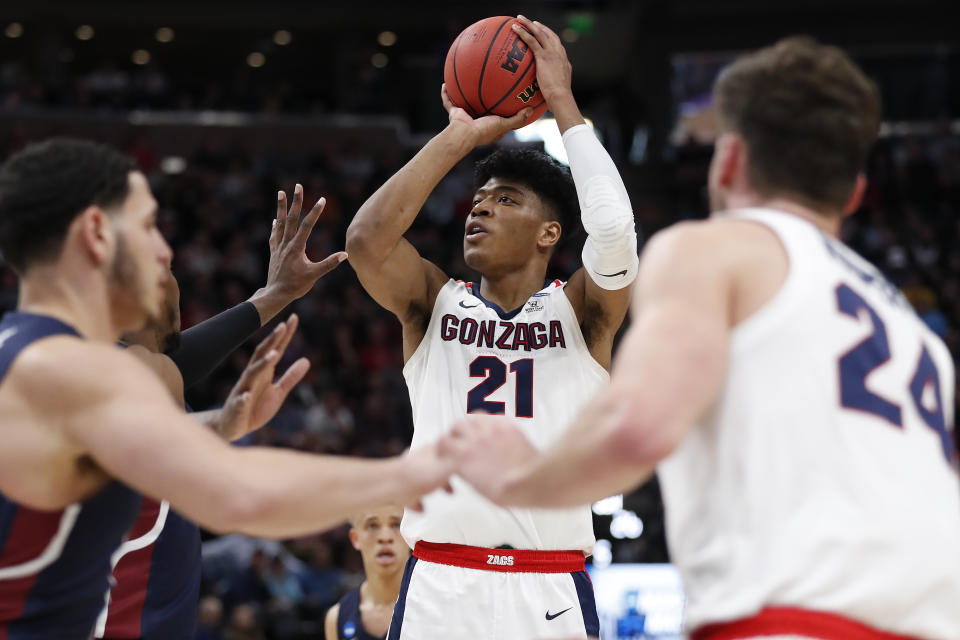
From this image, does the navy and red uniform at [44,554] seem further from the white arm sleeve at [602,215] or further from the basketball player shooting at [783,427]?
the white arm sleeve at [602,215]

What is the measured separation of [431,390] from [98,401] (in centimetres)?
208

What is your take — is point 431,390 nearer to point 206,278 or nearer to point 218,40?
point 206,278

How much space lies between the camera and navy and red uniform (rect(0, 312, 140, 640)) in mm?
2682

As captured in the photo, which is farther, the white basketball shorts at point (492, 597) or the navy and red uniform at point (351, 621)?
the navy and red uniform at point (351, 621)

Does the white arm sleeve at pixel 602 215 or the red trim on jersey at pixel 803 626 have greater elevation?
the white arm sleeve at pixel 602 215

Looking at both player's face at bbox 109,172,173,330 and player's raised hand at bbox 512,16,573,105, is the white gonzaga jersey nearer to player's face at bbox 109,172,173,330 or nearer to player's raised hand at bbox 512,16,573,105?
player's raised hand at bbox 512,16,573,105

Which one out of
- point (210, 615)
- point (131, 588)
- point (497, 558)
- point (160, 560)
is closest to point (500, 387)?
point (497, 558)

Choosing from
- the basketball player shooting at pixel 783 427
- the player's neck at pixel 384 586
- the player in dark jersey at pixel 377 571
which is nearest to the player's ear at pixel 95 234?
the basketball player shooting at pixel 783 427

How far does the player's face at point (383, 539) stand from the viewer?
19.2 feet

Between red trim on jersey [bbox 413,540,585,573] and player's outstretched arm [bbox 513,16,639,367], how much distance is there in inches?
34.2

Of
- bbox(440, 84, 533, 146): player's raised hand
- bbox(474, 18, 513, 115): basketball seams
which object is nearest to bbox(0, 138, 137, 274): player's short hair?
bbox(440, 84, 533, 146): player's raised hand

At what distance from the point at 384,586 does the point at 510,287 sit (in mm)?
2046

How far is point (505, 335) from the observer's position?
456 centimetres

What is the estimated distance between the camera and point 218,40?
2344 cm
